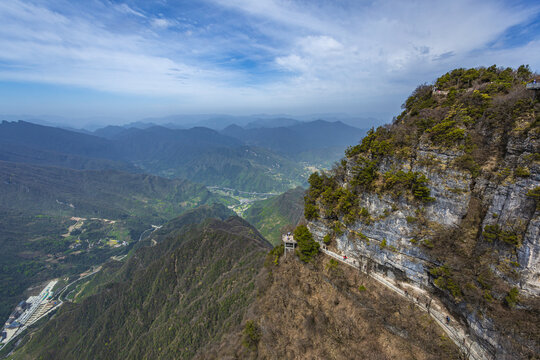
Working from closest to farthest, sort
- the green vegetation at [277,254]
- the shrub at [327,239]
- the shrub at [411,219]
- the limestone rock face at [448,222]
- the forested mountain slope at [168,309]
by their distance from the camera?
the limestone rock face at [448,222] → the shrub at [411,219] → the shrub at [327,239] → the green vegetation at [277,254] → the forested mountain slope at [168,309]

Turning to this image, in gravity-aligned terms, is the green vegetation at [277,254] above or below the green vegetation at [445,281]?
below

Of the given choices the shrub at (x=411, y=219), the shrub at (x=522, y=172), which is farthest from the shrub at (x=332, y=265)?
the shrub at (x=522, y=172)

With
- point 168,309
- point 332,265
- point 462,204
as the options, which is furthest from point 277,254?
point 168,309

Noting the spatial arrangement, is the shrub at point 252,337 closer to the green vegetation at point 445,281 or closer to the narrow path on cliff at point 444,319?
the narrow path on cliff at point 444,319

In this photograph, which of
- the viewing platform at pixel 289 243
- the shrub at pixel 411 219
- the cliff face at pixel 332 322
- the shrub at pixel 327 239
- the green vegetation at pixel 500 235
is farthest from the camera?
the viewing platform at pixel 289 243

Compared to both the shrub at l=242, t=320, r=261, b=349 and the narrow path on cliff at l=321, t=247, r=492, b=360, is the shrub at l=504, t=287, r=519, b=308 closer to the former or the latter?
the narrow path on cliff at l=321, t=247, r=492, b=360

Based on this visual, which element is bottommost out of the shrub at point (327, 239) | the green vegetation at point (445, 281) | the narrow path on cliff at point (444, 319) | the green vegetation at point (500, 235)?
the narrow path on cliff at point (444, 319)
